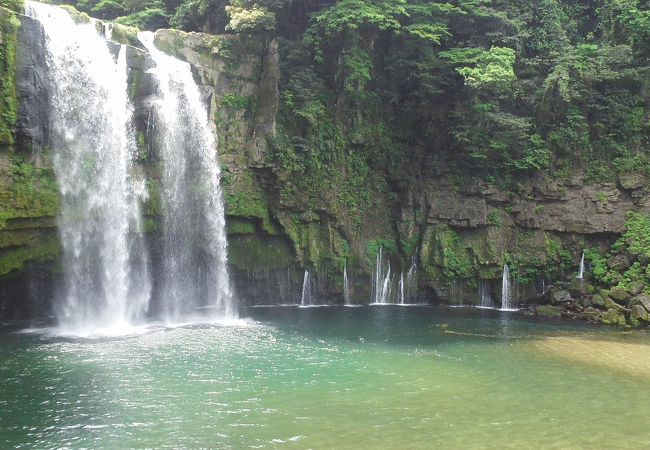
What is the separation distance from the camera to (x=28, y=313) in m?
20.7

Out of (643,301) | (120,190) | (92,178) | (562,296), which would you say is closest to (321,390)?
(120,190)

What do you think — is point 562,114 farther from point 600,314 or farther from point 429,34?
point 600,314

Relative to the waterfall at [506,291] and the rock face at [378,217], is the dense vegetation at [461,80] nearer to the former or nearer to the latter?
the rock face at [378,217]

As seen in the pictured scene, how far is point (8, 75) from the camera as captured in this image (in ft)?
57.4

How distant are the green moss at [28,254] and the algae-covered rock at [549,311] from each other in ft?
64.2

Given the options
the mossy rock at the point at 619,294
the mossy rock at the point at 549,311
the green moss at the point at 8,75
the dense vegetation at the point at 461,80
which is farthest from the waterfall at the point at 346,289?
the green moss at the point at 8,75

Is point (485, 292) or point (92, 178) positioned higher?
point (92, 178)

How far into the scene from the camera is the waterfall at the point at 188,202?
22.3 meters

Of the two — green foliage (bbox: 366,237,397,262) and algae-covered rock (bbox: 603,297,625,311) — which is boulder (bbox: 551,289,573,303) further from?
green foliage (bbox: 366,237,397,262)

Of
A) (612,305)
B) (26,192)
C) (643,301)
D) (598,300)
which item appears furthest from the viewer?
(598,300)

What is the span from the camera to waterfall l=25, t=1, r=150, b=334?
19.2m

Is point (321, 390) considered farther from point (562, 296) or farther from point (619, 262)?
point (619, 262)

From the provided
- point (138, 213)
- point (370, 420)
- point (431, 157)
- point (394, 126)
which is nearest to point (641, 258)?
point (431, 157)

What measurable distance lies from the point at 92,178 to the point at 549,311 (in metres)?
19.3
